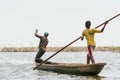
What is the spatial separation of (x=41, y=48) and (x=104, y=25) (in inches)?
246

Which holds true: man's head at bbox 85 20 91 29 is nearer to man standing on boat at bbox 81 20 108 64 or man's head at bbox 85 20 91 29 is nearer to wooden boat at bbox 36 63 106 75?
man standing on boat at bbox 81 20 108 64

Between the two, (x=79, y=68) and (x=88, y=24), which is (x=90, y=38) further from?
(x=79, y=68)

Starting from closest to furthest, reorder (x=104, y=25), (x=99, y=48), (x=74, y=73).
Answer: (x=104, y=25) < (x=74, y=73) < (x=99, y=48)

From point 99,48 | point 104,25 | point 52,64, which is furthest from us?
point 99,48

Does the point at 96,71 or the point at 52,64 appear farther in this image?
the point at 52,64

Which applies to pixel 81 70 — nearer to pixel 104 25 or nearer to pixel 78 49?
pixel 104 25

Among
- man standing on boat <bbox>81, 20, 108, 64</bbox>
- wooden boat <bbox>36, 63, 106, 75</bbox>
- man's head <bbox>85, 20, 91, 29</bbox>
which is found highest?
man's head <bbox>85, 20, 91, 29</bbox>

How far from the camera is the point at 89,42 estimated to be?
2044 centimetres

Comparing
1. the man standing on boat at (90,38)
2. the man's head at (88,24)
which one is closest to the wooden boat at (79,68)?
the man standing on boat at (90,38)

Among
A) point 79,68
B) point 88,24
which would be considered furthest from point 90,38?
point 79,68

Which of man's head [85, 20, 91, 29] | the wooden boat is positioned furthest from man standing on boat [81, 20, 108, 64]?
the wooden boat

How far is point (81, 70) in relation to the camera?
20.9m

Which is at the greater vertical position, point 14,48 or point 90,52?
point 90,52

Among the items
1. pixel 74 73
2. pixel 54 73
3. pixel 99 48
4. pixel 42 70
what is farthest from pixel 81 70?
pixel 99 48
